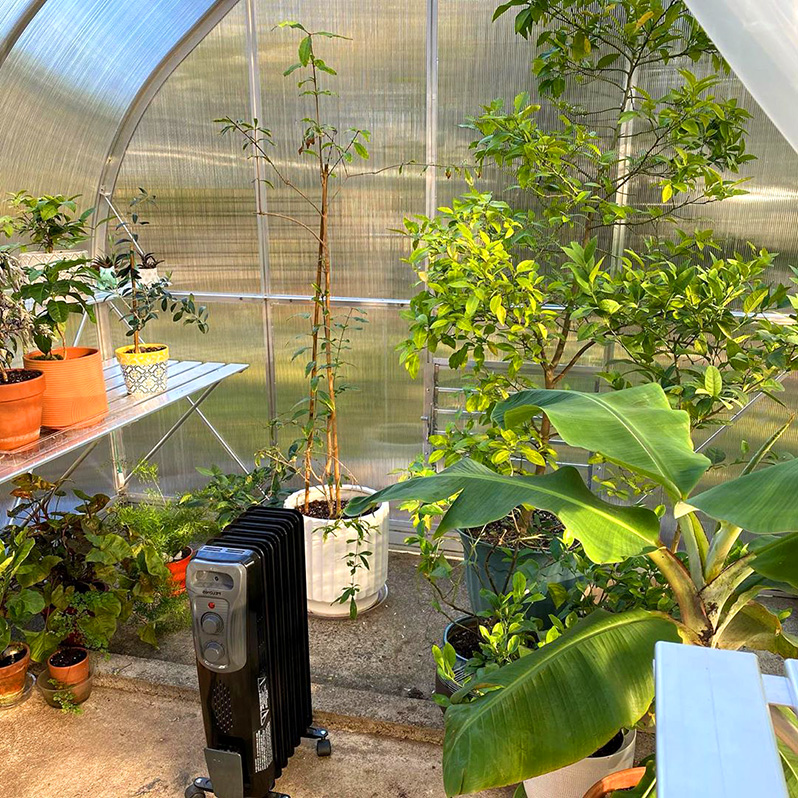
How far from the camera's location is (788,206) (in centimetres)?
331

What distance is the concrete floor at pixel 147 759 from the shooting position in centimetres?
257

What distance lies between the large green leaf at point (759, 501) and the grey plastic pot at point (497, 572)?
1596 mm

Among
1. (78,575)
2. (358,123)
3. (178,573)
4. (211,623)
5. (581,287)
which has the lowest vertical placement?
(178,573)

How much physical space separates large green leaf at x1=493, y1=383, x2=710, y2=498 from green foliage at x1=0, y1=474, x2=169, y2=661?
2008mm

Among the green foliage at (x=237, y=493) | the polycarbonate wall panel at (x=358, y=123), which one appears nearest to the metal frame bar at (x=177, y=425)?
the green foliage at (x=237, y=493)

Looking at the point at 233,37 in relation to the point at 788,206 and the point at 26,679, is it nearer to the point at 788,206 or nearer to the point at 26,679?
the point at 788,206

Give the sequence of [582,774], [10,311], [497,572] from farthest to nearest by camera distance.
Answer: [497,572]
[10,311]
[582,774]

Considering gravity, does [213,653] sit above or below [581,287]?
below

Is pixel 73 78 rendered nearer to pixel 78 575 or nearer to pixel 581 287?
pixel 78 575

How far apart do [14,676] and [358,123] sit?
2911 mm

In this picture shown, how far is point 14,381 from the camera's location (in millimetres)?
2668

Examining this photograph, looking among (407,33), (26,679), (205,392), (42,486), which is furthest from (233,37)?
(26,679)

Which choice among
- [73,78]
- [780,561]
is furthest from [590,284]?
[73,78]

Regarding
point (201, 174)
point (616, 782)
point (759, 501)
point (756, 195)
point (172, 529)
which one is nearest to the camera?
point (759, 501)
